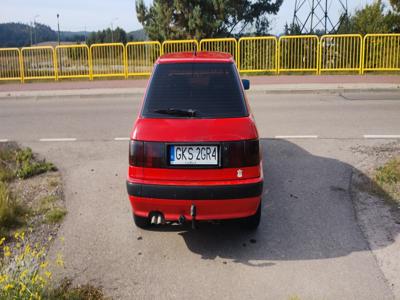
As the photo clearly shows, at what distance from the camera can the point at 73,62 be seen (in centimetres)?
1956

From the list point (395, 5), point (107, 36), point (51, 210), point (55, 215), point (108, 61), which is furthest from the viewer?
point (107, 36)

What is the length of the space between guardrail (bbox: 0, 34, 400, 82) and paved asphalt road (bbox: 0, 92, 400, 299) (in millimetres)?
10294

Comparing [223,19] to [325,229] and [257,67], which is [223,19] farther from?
[325,229]

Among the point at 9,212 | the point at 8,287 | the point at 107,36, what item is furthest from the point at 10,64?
the point at 107,36

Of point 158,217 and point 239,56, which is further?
point 239,56

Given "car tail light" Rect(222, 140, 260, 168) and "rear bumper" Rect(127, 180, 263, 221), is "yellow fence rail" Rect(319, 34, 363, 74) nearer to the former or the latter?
"car tail light" Rect(222, 140, 260, 168)

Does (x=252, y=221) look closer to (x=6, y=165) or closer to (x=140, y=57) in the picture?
(x=6, y=165)

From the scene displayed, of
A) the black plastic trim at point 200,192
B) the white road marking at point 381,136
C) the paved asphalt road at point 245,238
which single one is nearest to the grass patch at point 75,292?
the paved asphalt road at point 245,238

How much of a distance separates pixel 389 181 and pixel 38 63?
17.7 meters

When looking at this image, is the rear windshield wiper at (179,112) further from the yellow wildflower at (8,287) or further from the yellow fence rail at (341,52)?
the yellow fence rail at (341,52)

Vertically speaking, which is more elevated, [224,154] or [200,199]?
[224,154]

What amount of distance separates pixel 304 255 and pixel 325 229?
2.11 feet

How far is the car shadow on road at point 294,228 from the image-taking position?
4336mm

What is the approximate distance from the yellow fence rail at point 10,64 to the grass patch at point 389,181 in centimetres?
1757
